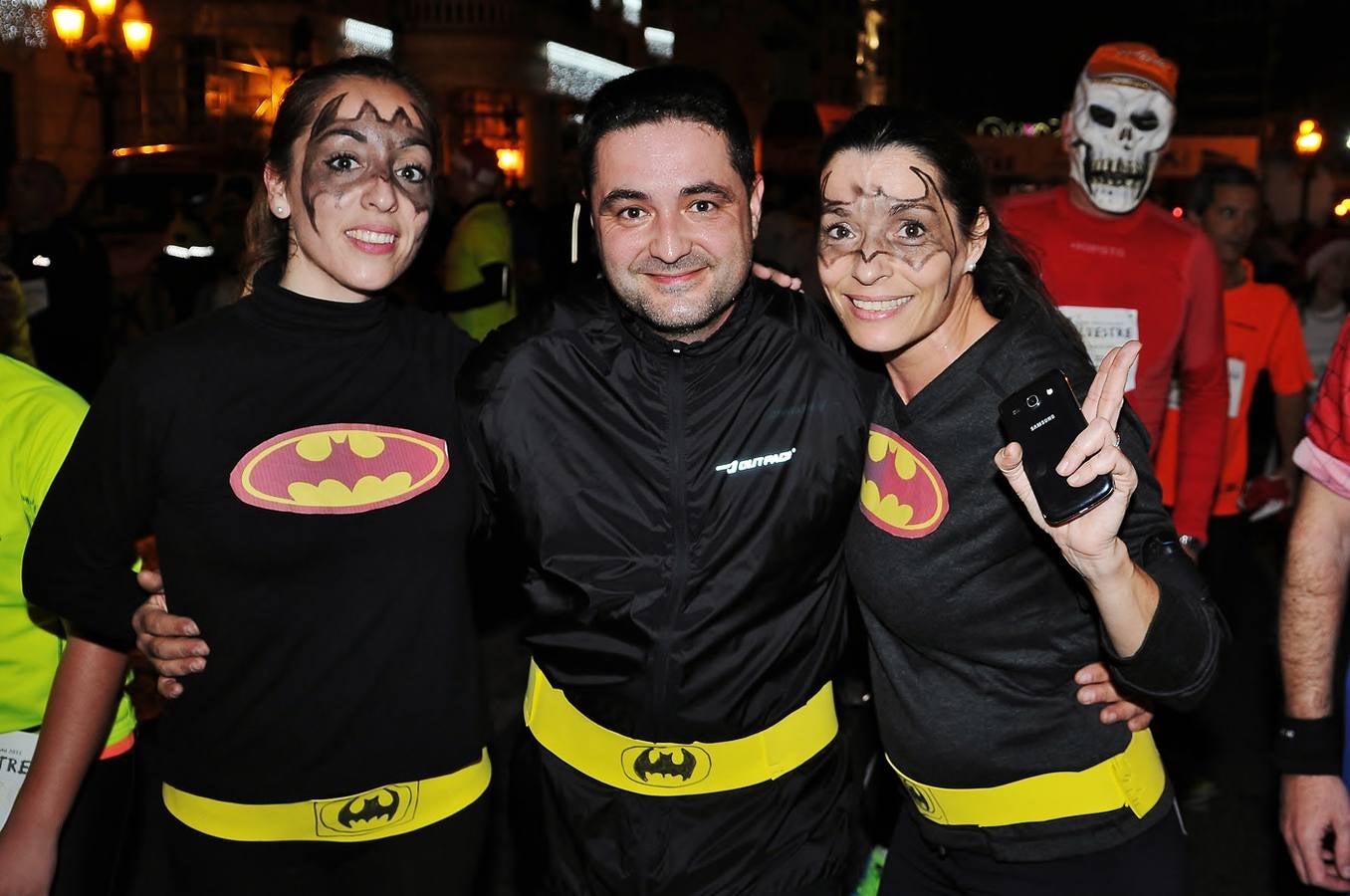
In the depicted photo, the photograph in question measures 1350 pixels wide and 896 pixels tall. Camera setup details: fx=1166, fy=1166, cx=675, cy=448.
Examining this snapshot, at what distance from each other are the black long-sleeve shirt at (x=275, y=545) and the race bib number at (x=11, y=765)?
0.32m

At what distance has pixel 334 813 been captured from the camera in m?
2.26

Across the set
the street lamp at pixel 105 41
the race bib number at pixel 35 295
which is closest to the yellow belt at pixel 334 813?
the race bib number at pixel 35 295

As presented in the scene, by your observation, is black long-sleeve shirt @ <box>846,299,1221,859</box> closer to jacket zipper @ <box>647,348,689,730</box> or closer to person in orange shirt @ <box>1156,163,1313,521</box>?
jacket zipper @ <box>647,348,689,730</box>

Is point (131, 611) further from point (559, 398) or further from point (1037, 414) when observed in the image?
point (1037, 414)

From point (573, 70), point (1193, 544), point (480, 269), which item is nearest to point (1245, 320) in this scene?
point (1193, 544)

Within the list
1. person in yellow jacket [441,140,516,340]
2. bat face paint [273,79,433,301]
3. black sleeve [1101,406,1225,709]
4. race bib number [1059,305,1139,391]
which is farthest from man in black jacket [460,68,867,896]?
person in yellow jacket [441,140,516,340]

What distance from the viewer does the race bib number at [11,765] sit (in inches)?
92.2

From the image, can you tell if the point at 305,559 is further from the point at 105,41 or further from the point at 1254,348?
the point at 105,41

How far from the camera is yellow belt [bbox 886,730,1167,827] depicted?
2.20 metres

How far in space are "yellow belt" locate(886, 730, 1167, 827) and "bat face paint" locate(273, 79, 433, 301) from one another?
1.57 metres

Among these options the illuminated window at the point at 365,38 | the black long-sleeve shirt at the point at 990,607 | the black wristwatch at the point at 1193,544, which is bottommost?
the black wristwatch at the point at 1193,544

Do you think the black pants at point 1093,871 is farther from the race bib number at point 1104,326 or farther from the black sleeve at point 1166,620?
the race bib number at point 1104,326

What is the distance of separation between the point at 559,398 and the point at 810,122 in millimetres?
34132

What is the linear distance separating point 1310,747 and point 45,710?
8.47 ft
